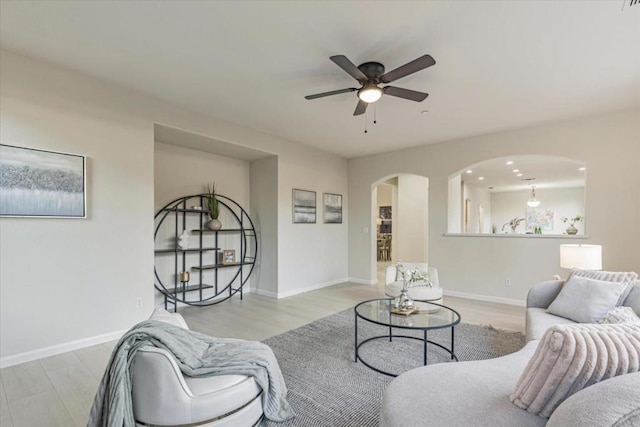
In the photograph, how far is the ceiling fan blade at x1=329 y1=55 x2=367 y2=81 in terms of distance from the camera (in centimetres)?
230

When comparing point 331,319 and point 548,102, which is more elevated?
point 548,102

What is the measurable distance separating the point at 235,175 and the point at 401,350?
3.87 meters

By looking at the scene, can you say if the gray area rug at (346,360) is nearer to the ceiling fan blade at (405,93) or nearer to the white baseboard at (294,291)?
the white baseboard at (294,291)

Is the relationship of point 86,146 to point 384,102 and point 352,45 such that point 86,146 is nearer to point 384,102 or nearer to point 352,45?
point 352,45

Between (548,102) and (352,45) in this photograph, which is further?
(548,102)

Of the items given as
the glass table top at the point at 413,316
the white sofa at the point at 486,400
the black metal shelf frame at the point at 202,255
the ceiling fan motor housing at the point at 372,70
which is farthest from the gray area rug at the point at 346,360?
the ceiling fan motor housing at the point at 372,70

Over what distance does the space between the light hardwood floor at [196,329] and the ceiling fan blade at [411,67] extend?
2.85 meters

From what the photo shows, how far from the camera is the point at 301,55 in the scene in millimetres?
2723

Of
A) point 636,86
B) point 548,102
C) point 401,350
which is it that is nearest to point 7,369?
point 401,350

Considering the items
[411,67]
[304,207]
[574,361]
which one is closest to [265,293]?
[304,207]

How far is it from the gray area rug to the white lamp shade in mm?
999

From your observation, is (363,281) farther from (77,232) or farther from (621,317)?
(77,232)

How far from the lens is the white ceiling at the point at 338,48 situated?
7.13 feet

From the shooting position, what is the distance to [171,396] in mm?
1501
